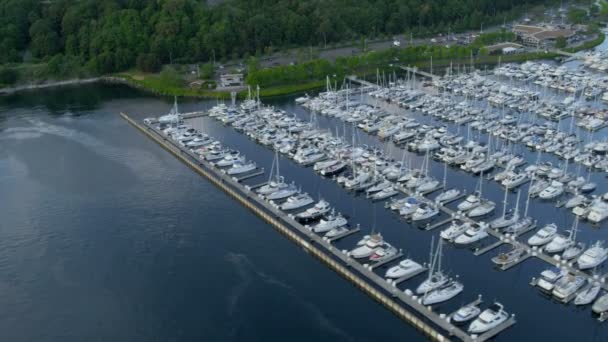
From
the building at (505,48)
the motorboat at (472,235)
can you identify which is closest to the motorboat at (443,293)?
the motorboat at (472,235)

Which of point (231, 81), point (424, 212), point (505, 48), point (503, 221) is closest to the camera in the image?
point (503, 221)

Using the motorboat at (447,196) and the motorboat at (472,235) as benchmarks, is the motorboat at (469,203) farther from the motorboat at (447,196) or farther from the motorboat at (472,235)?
the motorboat at (472,235)

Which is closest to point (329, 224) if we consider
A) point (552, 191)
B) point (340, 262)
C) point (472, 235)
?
point (340, 262)

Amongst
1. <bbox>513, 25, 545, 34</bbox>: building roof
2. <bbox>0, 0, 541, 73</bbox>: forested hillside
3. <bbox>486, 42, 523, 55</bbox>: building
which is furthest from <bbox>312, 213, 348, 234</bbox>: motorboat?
<bbox>513, 25, 545, 34</bbox>: building roof

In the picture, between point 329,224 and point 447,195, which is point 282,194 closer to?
point 329,224

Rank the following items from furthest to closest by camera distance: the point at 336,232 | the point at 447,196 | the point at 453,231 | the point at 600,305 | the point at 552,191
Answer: the point at 552,191
the point at 447,196
the point at 336,232
the point at 453,231
the point at 600,305

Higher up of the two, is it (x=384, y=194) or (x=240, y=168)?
(x=240, y=168)

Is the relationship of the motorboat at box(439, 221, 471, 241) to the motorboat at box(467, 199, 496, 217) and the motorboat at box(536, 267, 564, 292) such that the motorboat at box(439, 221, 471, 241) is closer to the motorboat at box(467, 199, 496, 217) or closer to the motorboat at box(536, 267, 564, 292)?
the motorboat at box(467, 199, 496, 217)

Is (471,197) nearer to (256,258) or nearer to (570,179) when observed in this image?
(570,179)
